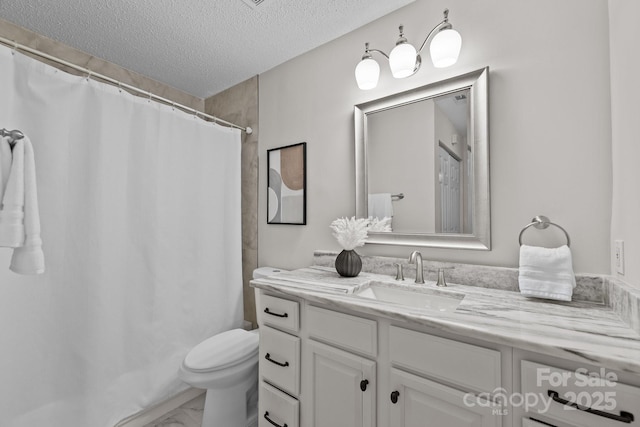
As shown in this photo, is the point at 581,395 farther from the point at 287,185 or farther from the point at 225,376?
the point at 287,185

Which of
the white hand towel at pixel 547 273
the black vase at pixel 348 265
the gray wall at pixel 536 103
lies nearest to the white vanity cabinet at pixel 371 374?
the black vase at pixel 348 265

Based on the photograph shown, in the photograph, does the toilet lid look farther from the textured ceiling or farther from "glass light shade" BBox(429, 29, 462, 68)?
the textured ceiling

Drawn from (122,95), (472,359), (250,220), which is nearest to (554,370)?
(472,359)

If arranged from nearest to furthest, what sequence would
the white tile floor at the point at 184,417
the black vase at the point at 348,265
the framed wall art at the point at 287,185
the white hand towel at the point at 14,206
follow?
the white hand towel at the point at 14,206 → the black vase at the point at 348,265 → the white tile floor at the point at 184,417 → the framed wall art at the point at 287,185

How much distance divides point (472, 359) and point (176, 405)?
195cm

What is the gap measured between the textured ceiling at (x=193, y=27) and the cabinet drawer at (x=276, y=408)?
2.04 meters

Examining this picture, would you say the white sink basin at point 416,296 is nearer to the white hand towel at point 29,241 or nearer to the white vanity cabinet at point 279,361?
the white vanity cabinet at point 279,361

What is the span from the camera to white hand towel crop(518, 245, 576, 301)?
1054 mm

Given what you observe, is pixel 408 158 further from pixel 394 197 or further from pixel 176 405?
pixel 176 405

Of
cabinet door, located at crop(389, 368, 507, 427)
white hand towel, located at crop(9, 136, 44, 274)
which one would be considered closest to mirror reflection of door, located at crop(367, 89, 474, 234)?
cabinet door, located at crop(389, 368, 507, 427)

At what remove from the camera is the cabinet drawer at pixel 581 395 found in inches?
25.9

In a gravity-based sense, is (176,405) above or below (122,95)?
below

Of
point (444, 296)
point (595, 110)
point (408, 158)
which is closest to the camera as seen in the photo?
point (595, 110)

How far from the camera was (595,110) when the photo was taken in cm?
110
